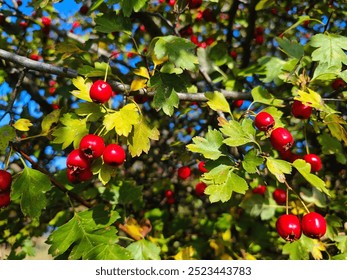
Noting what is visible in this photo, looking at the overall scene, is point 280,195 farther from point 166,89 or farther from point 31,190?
point 31,190

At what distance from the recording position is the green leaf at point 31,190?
1.67 m

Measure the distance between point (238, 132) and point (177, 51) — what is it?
0.50 m

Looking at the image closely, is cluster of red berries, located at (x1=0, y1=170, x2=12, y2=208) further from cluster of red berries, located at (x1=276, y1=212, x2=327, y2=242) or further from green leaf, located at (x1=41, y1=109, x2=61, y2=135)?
cluster of red berries, located at (x1=276, y1=212, x2=327, y2=242)

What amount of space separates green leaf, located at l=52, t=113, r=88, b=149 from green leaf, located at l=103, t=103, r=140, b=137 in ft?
0.59

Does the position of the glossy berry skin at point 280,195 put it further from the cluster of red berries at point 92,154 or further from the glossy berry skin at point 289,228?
the cluster of red berries at point 92,154

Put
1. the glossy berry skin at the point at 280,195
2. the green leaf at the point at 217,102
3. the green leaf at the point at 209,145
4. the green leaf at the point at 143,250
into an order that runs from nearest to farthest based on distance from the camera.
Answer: the green leaf at the point at 209,145, the green leaf at the point at 217,102, the green leaf at the point at 143,250, the glossy berry skin at the point at 280,195

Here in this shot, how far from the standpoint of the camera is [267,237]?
2836 millimetres

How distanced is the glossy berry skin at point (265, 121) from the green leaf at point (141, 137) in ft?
1.55

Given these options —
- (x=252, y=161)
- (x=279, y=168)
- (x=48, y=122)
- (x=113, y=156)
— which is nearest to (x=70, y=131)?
(x=48, y=122)

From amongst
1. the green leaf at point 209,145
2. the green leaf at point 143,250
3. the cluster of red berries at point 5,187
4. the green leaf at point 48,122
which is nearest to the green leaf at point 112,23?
the green leaf at point 48,122

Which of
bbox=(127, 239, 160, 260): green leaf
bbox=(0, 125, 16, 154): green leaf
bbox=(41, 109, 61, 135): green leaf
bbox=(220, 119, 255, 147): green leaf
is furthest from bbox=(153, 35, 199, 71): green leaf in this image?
bbox=(127, 239, 160, 260): green leaf

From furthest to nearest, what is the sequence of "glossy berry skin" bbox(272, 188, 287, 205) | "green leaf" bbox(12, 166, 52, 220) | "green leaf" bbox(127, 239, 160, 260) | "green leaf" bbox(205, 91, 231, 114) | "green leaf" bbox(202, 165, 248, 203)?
1. "glossy berry skin" bbox(272, 188, 287, 205)
2. "green leaf" bbox(127, 239, 160, 260)
3. "green leaf" bbox(205, 91, 231, 114)
4. "green leaf" bbox(12, 166, 52, 220)
5. "green leaf" bbox(202, 165, 248, 203)

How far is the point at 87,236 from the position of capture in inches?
70.2

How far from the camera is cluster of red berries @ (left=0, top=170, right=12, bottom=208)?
1.66 m
